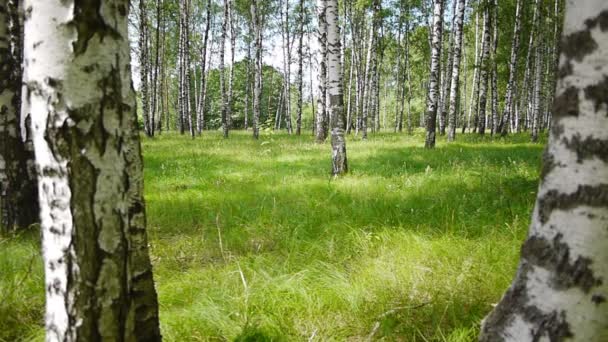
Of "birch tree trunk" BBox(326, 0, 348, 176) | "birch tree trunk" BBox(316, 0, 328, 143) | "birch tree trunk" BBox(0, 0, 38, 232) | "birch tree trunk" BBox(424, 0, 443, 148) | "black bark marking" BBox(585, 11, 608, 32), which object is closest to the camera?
"black bark marking" BBox(585, 11, 608, 32)

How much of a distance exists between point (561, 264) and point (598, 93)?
0.62 m

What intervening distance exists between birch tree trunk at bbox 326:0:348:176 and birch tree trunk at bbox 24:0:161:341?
18.9ft

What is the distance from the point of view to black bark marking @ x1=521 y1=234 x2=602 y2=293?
1.26 m

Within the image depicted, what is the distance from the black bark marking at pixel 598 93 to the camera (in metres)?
1.23

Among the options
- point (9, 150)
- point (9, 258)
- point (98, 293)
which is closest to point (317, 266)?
point (98, 293)

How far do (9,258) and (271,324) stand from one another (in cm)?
257

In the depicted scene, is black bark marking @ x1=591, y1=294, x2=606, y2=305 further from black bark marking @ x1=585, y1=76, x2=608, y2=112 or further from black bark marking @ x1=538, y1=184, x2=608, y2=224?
black bark marking @ x1=585, y1=76, x2=608, y2=112

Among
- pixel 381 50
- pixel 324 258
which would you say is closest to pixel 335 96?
pixel 324 258

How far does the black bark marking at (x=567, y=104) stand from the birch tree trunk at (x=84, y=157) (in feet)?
5.59

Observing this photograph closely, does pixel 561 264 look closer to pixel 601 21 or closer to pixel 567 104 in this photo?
pixel 567 104

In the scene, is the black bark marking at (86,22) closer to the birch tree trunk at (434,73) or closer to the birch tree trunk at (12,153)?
the birch tree trunk at (12,153)

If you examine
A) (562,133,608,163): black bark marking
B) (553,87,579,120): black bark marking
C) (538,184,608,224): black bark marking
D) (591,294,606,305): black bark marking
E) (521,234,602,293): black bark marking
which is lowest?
(591,294,606,305): black bark marking

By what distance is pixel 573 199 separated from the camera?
130 centimetres

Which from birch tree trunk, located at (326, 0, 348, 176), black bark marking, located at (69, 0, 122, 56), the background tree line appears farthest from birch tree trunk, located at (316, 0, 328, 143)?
black bark marking, located at (69, 0, 122, 56)
